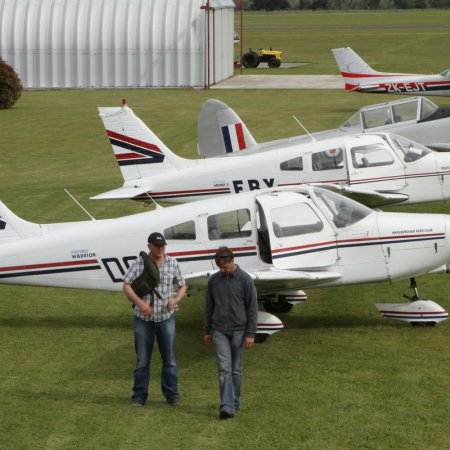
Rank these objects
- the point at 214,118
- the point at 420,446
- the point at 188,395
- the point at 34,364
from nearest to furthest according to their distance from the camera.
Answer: the point at 420,446, the point at 188,395, the point at 34,364, the point at 214,118

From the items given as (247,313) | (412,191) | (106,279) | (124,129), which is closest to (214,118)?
(124,129)

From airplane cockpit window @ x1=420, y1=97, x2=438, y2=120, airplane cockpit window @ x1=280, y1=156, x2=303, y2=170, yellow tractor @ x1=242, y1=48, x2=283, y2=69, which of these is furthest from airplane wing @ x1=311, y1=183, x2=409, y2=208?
yellow tractor @ x1=242, y1=48, x2=283, y2=69

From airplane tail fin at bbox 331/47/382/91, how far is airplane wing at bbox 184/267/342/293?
2816 cm

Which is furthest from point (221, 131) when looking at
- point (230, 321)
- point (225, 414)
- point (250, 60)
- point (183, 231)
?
point (250, 60)

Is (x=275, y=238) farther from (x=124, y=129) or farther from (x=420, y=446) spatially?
(x=124, y=129)

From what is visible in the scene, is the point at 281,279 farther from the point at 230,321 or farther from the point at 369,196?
the point at 369,196

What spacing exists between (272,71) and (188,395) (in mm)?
47054

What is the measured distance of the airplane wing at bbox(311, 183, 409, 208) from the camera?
15328 millimetres

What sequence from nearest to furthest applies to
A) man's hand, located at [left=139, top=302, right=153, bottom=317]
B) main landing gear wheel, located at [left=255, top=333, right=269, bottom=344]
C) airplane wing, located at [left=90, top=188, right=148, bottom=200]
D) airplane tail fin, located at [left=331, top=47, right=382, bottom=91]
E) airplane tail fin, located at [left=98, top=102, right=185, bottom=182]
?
1. man's hand, located at [left=139, top=302, right=153, bottom=317]
2. main landing gear wheel, located at [left=255, top=333, right=269, bottom=344]
3. airplane wing, located at [left=90, top=188, right=148, bottom=200]
4. airplane tail fin, located at [left=98, top=102, right=185, bottom=182]
5. airplane tail fin, located at [left=331, top=47, right=382, bottom=91]

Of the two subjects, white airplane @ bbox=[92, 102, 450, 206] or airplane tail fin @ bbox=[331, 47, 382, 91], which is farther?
airplane tail fin @ bbox=[331, 47, 382, 91]

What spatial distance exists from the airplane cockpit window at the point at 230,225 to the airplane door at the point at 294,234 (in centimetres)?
14

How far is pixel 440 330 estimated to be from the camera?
11.4m

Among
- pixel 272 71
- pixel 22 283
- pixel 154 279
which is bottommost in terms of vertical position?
pixel 272 71

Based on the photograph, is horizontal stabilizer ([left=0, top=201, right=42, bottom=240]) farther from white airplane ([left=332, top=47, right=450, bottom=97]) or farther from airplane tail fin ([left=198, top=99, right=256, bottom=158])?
white airplane ([left=332, top=47, right=450, bottom=97])
